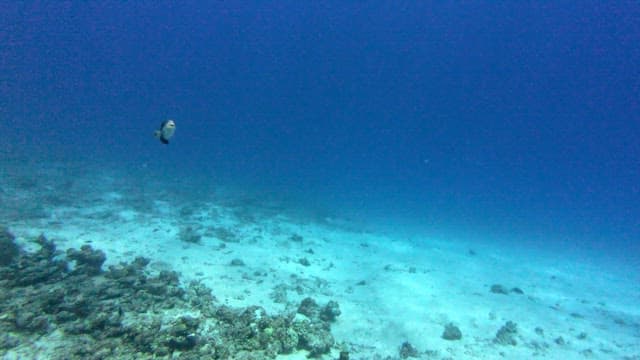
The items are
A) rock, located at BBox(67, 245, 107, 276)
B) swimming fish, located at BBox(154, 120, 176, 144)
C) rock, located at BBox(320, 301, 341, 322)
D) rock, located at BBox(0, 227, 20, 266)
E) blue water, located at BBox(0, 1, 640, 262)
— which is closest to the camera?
swimming fish, located at BBox(154, 120, 176, 144)

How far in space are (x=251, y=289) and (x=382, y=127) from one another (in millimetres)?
149118

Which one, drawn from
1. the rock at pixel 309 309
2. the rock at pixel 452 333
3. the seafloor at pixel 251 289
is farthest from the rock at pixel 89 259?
the rock at pixel 452 333

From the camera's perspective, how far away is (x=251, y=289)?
12.5 meters

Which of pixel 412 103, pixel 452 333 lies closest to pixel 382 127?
pixel 412 103

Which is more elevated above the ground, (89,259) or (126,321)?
(89,259)

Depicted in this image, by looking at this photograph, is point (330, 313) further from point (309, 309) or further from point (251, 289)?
point (251, 289)

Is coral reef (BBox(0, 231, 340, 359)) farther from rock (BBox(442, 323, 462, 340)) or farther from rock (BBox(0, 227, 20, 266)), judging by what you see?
rock (BBox(442, 323, 462, 340))

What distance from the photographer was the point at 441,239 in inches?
1244

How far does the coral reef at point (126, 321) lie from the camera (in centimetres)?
689

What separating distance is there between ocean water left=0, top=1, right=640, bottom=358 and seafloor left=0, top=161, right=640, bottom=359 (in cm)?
95

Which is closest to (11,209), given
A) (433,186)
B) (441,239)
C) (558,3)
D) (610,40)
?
(441,239)

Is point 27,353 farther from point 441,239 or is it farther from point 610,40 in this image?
point 610,40

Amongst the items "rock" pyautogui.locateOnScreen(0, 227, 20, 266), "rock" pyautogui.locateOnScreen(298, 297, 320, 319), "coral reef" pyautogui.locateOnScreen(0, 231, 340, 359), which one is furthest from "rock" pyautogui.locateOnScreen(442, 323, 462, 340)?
"rock" pyautogui.locateOnScreen(0, 227, 20, 266)

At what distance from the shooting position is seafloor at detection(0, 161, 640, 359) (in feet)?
24.8
